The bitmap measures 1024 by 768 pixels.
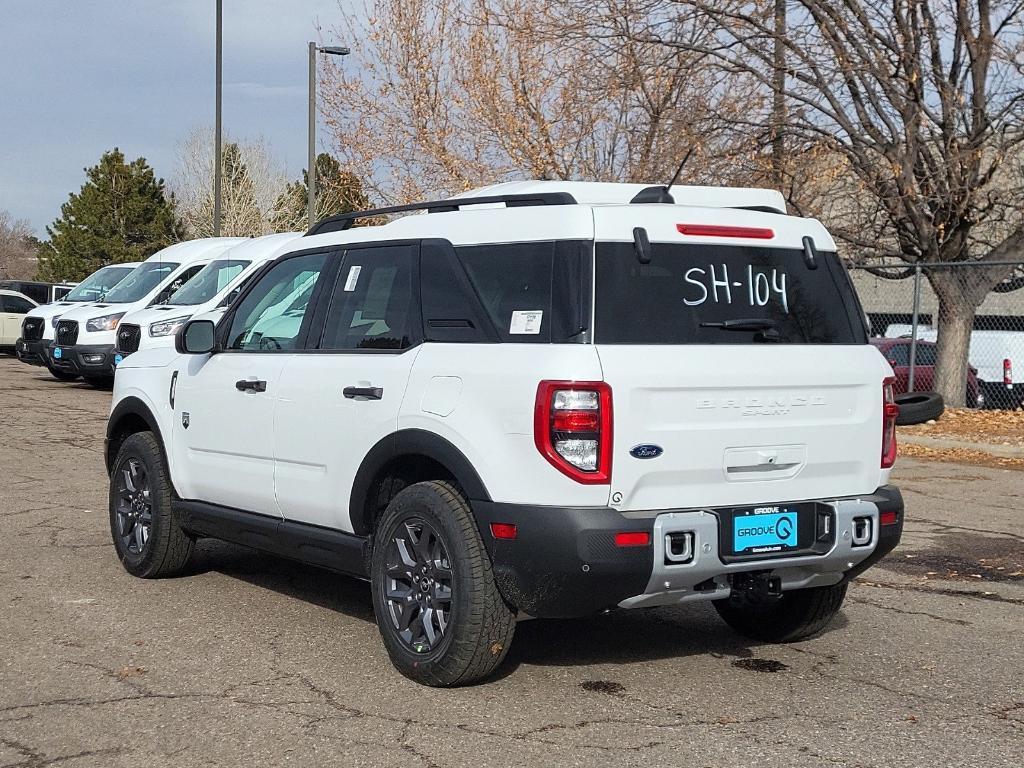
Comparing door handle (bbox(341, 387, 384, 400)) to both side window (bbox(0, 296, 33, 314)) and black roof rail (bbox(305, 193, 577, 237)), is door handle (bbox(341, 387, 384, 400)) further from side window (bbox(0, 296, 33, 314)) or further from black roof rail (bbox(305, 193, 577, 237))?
side window (bbox(0, 296, 33, 314))

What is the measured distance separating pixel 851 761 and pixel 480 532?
1.58 meters

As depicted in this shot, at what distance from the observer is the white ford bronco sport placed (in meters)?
4.95

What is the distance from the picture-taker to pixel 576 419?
4883mm

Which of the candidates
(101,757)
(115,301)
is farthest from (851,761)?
(115,301)

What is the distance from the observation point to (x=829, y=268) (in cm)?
578

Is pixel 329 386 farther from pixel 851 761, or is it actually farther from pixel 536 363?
pixel 851 761

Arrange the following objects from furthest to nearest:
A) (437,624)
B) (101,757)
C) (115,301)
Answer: (115,301)
(437,624)
(101,757)

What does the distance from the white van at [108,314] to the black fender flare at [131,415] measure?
12.3 metres

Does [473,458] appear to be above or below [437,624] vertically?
above

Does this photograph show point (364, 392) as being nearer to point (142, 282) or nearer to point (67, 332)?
point (67, 332)

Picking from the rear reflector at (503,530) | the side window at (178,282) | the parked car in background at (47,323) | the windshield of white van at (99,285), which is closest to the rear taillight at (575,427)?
the rear reflector at (503,530)

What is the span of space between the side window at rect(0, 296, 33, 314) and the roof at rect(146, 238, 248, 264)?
11829mm

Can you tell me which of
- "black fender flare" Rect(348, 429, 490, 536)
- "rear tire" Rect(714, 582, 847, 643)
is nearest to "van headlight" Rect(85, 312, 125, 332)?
"black fender flare" Rect(348, 429, 490, 536)

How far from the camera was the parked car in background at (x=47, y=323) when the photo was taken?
22297mm
